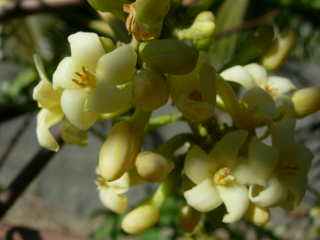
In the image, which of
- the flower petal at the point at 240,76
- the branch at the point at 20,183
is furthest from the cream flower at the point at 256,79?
the branch at the point at 20,183

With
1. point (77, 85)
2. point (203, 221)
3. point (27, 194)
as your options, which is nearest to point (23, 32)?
point (203, 221)

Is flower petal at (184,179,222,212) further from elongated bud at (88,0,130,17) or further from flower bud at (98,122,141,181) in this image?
elongated bud at (88,0,130,17)

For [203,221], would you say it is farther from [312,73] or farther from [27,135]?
[27,135]

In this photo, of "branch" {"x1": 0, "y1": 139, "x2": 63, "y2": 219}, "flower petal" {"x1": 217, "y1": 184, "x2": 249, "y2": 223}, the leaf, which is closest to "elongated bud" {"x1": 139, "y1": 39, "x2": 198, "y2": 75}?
"flower petal" {"x1": 217, "y1": 184, "x2": 249, "y2": 223}

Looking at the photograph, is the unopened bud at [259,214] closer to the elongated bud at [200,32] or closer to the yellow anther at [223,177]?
the yellow anther at [223,177]

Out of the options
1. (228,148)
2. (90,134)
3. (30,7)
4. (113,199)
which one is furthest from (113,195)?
(90,134)

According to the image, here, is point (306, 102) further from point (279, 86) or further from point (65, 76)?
point (65, 76)

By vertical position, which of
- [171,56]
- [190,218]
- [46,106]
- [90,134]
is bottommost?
[90,134]
